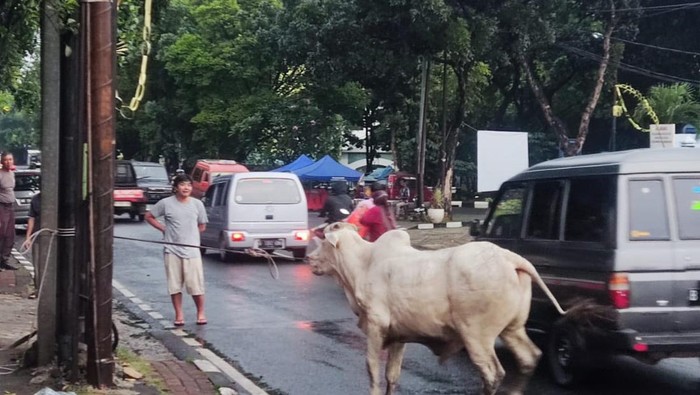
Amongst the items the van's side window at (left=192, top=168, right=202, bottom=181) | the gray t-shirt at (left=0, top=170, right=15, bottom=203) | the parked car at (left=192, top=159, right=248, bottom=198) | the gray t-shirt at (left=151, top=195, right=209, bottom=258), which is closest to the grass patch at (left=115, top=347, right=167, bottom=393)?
the gray t-shirt at (left=151, top=195, right=209, bottom=258)

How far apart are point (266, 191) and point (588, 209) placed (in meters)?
12.6

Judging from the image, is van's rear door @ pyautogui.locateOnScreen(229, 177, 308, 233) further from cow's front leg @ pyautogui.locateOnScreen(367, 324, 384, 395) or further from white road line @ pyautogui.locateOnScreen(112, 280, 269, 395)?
cow's front leg @ pyautogui.locateOnScreen(367, 324, 384, 395)

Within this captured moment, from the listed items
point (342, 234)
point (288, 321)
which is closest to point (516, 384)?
point (342, 234)

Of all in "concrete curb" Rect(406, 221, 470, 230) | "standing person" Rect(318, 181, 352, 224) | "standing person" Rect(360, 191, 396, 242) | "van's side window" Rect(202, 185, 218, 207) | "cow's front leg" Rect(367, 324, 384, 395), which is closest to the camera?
"cow's front leg" Rect(367, 324, 384, 395)

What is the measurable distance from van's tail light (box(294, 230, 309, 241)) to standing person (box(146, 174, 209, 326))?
Result: 775 cm

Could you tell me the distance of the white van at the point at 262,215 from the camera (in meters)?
20.0

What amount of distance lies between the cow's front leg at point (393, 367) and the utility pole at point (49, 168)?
9.86 feet

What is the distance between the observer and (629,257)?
7.86 m

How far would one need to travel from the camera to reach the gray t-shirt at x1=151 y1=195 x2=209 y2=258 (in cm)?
1216

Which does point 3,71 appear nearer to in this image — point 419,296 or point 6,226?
point 6,226

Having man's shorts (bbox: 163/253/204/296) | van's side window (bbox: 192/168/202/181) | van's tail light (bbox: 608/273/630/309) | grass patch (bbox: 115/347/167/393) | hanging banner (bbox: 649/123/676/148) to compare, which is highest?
hanging banner (bbox: 649/123/676/148)

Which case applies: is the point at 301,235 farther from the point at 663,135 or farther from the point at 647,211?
the point at 647,211

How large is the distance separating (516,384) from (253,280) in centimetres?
997

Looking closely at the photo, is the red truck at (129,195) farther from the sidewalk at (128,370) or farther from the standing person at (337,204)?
the sidewalk at (128,370)
